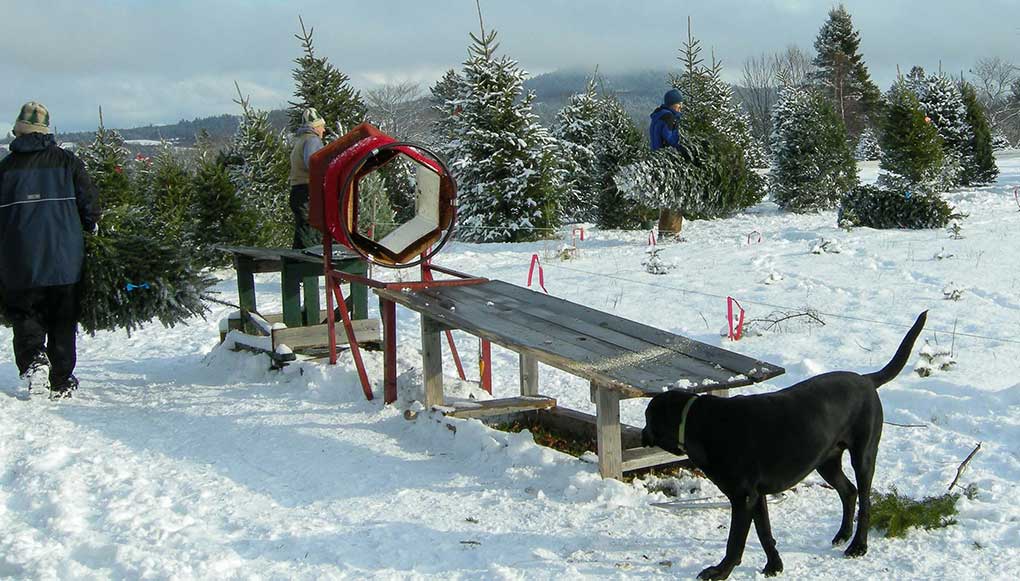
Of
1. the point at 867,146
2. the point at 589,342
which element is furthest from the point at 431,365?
the point at 867,146

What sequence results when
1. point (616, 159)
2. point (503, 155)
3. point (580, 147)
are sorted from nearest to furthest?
1. point (503, 155)
2. point (616, 159)
3. point (580, 147)

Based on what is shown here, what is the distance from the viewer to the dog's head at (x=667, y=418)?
336cm

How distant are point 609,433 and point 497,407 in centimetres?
129

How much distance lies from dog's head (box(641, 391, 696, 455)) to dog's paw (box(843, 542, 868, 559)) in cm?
71

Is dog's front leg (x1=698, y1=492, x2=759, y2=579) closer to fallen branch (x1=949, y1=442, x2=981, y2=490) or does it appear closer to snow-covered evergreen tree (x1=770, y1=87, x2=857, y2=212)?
fallen branch (x1=949, y1=442, x2=981, y2=490)

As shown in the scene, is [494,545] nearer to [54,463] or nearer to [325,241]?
[54,463]

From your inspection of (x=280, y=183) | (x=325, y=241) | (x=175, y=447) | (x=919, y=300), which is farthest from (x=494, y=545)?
(x=280, y=183)

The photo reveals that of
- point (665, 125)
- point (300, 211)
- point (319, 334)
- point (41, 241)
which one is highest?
point (665, 125)

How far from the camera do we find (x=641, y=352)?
447 centimetres

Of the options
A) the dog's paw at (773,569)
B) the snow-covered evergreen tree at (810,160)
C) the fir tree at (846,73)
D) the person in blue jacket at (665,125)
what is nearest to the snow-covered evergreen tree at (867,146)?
the fir tree at (846,73)

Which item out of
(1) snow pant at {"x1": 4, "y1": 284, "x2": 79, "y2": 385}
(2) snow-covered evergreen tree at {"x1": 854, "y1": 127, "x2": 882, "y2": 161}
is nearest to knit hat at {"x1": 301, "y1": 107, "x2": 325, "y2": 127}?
(1) snow pant at {"x1": 4, "y1": 284, "x2": 79, "y2": 385}

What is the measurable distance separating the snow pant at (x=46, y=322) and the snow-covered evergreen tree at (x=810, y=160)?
48.3 ft

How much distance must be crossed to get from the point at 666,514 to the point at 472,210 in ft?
41.5

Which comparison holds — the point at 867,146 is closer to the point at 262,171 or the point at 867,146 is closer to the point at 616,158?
the point at 616,158
